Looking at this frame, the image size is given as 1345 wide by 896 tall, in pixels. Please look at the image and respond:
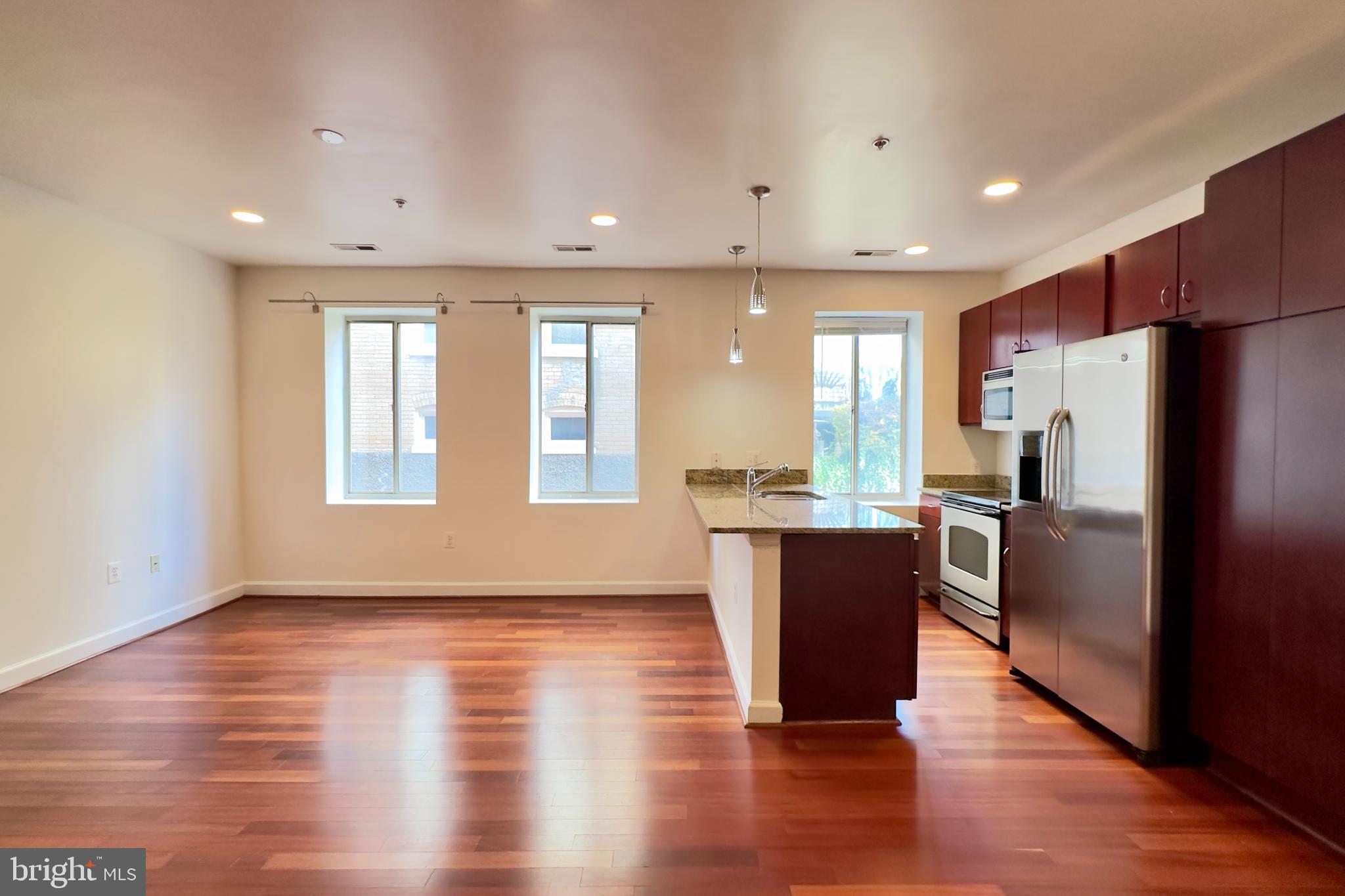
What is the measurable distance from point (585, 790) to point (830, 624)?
124cm

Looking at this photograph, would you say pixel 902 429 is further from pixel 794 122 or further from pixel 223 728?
pixel 223 728

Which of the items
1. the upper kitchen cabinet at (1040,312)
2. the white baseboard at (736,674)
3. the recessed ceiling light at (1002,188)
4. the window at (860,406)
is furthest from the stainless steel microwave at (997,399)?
the white baseboard at (736,674)

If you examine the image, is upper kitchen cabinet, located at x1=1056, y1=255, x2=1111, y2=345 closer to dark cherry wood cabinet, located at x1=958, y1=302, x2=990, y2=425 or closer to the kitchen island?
dark cherry wood cabinet, located at x1=958, y1=302, x2=990, y2=425

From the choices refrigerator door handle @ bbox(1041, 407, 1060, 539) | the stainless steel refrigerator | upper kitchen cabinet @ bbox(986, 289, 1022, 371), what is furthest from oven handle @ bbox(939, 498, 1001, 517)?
upper kitchen cabinet @ bbox(986, 289, 1022, 371)

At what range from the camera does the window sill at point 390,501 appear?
456 cm

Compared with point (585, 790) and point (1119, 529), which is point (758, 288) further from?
point (585, 790)

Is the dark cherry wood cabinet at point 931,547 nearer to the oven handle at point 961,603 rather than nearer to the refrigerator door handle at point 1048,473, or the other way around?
the oven handle at point 961,603

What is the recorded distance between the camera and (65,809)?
198 cm

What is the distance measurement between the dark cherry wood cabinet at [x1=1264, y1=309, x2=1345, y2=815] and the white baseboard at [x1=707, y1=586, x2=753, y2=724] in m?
1.72

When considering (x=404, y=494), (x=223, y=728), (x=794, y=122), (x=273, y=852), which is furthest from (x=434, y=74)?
(x=404, y=494)

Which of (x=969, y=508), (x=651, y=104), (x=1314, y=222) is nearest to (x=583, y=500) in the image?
(x=969, y=508)

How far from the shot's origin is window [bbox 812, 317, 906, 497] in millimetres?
4852

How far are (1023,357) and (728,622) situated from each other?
2150 millimetres

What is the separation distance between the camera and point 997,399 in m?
3.91
